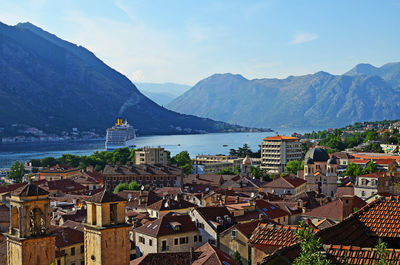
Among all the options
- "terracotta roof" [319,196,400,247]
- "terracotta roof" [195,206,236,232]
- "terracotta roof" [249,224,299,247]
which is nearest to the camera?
"terracotta roof" [319,196,400,247]

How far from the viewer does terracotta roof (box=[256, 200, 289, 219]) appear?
44675 mm

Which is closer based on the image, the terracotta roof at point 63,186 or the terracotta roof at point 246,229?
the terracotta roof at point 246,229

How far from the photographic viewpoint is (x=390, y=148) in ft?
450

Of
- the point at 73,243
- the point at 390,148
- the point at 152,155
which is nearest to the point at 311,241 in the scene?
the point at 73,243

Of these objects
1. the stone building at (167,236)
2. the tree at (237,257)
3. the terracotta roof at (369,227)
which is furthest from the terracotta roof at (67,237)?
the terracotta roof at (369,227)

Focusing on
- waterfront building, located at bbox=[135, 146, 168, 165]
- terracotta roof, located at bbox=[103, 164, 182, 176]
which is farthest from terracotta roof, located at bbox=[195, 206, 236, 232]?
waterfront building, located at bbox=[135, 146, 168, 165]

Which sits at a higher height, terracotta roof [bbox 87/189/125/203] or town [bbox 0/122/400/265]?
terracotta roof [bbox 87/189/125/203]

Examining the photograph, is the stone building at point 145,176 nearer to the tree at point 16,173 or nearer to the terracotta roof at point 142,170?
the terracotta roof at point 142,170

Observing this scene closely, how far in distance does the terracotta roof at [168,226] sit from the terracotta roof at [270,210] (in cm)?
899

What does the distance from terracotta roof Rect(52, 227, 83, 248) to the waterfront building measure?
92347 millimetres

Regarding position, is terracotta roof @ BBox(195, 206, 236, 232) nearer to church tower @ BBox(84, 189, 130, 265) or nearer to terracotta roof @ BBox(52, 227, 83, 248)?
Result: terracotta roof @ BBox(52, 227, 83, 248)

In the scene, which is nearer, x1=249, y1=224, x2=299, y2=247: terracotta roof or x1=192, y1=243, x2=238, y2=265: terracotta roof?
x1=249, y1=224, x2=299, y2=247: terracotta roof

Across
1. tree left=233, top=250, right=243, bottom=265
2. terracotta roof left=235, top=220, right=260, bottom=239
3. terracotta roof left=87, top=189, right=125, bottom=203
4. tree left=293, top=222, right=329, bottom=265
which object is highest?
tree left=293, top=222, right=329, bottom=265

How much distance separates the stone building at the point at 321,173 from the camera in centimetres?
7250
